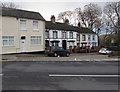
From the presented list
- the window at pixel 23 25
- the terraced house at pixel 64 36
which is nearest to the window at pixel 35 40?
the window at pixel 23 25

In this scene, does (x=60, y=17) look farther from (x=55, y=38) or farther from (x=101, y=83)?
(x=101, y=83)

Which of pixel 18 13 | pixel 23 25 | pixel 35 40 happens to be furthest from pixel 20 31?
pixel 35 40

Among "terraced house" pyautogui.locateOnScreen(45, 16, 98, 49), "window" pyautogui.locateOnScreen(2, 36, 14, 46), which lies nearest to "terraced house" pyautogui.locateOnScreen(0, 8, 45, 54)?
"window" pyautogui.locateOnScreen(2, 36, 14, 46)

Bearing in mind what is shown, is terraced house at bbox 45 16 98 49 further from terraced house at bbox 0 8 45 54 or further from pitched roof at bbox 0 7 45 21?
pitched roof at bbox 0 7 45 21

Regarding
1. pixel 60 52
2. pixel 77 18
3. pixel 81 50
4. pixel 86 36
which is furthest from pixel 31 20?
pixel 77 18

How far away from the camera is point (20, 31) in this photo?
85.5 feet

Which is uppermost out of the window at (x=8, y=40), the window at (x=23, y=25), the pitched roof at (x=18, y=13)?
the pitched roof at (x=18, y=13)

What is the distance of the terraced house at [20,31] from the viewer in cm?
2419

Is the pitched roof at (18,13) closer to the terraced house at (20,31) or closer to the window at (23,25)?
the terraced house at (20,31)

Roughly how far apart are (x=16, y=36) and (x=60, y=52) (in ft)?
25.8

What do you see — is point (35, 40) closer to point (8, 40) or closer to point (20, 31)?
point (20, 31)

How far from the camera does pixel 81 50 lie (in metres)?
36.7

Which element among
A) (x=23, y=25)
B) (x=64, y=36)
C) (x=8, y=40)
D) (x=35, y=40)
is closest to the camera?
(x=8, y=40)

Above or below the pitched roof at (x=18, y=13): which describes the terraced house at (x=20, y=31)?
below
